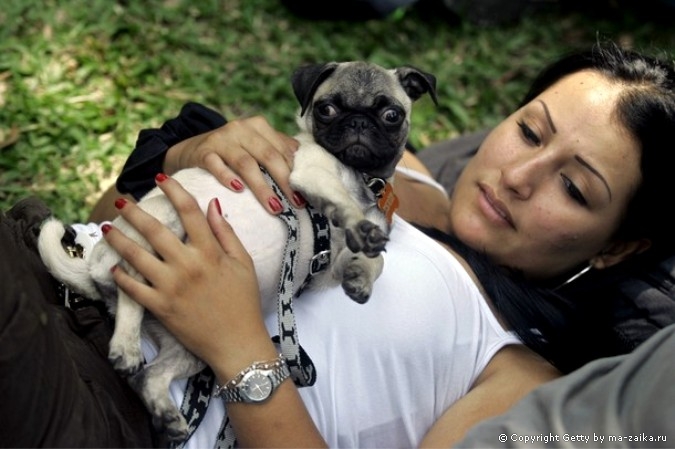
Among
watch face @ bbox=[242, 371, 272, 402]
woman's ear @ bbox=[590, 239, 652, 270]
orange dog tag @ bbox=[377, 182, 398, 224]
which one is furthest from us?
woman's ear @ bbox=[590, 239, 652, 270]

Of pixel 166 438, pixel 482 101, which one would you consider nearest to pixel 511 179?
pixel 166 438

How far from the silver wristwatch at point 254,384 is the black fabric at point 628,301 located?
107 centimetres

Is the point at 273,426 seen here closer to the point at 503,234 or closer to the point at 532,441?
the point at 532,441

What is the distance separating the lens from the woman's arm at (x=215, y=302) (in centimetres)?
189

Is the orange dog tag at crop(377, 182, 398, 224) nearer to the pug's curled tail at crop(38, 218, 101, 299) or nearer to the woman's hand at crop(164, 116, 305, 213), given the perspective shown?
the woman's hand at crop(164, 116, 305, 213)

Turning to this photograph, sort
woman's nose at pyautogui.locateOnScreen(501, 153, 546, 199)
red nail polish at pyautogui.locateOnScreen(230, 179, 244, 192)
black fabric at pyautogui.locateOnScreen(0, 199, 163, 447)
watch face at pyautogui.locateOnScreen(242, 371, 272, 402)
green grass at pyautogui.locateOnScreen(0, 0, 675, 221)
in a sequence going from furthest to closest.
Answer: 1. green grass at pyautogui.locateOnScreen(0, 0, 675, 221)
2. woman's nose at pyautogui.locateOnScreen(501, 153, 546, 199)
3. red nail polish at pyautogui.locateOnScreen(230, 179, 244, 192)
4. watch face at pyautogui.locateOnScreen(242, 371, 272, 402)
5. black fabric at pyautogui.locateOnScreen(0, 199, 163, 447)

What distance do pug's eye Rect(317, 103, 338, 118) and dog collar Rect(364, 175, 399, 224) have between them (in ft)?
0.78

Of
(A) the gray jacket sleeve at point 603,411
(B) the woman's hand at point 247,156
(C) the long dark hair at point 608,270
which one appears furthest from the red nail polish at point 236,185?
(A) the gray jacket sleeve at point 603,411

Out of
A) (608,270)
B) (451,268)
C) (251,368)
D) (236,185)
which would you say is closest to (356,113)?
(236,185)

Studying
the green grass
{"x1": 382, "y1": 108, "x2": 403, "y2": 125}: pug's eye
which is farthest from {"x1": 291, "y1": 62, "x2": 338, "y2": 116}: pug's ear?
the green grass

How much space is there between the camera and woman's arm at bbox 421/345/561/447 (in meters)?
2.01

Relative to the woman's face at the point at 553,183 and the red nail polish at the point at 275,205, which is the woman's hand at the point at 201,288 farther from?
the woman's face at the point at 553,183

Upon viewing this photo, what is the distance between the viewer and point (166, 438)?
1872 mm

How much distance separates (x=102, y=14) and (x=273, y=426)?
2.88 m
